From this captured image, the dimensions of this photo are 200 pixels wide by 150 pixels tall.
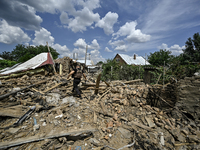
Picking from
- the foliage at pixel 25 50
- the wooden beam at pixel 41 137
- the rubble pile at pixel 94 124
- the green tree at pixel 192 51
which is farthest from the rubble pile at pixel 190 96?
the foliage at pixel 25 50

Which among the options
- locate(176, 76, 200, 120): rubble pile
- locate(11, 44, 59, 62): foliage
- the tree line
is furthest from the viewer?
locate(11, 44, 59, 62): foliage

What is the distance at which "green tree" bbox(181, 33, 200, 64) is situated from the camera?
19906 millimetres

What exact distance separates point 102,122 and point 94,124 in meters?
0.37

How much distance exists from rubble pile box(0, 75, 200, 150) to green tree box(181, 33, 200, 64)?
2278 cm

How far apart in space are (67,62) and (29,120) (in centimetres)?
932

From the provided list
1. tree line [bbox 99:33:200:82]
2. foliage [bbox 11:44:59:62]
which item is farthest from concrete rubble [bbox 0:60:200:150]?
foliage [bbox 11:44:59:62]

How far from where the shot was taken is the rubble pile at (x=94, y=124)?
2.77 meters

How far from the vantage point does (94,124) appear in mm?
3463

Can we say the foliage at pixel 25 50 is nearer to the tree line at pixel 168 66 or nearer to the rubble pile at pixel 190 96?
the tree line at pixel 168 66

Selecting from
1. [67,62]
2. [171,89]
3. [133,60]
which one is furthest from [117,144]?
[133,60]

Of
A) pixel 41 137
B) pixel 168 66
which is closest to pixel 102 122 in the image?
pixel 41 137

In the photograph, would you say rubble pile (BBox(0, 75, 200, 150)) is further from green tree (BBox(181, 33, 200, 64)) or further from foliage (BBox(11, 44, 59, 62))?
foliage (BBox(11, 44, 59, 62))

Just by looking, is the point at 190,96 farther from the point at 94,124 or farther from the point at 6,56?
the point at 6,56

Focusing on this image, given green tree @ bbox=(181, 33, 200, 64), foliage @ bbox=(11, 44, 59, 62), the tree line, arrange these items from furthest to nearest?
foliage @ bbox=(11, 44, 59, 62) < green tree @ bbox=(181, 33, 200, 64) < the tree line
